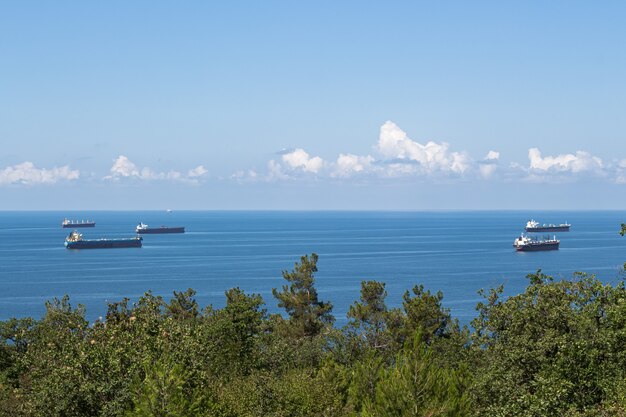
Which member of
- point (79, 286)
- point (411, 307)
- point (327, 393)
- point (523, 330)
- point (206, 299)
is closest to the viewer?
point (523, 330)

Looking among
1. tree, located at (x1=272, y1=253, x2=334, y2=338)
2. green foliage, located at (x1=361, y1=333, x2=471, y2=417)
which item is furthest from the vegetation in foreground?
tree, located at (x1=272, y1=253, x2=334, y2=338)

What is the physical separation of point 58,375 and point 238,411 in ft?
32.4

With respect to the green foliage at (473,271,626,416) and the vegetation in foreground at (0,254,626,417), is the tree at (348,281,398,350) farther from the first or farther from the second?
the green foliage at (473,271,626,416)

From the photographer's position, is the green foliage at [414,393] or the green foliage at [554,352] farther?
the green foliage at [554,352]

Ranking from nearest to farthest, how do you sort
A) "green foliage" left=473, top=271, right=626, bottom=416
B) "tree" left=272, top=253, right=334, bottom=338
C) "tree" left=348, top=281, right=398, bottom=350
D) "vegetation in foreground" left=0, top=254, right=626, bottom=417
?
1. "vegetation in foreground" left=0, top=254, right=626, bottom=417
2. "green foliage" left=473, top=271, right=626, bottom=416
3. "tree" left=348, top=281, right=398, bottom=350
4. "tree" left=272, top=253, right=334, bottom=338

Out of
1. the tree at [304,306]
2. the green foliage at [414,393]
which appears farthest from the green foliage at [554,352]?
the tree at [304,306]

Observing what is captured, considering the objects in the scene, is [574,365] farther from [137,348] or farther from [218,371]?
[218,371]

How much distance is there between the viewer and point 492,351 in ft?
128

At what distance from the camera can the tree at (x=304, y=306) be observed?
296 ft

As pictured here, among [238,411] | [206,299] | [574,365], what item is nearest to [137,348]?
[238,411]

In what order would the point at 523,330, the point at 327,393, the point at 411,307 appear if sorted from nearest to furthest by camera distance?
the point at 523,330 < the point at 327,393 < the point at 411,307

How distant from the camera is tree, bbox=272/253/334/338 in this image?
90.3m

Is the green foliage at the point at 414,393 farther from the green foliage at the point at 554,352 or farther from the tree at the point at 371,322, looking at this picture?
the tree at the point at 371,322

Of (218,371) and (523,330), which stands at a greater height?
(523,330)
